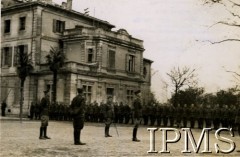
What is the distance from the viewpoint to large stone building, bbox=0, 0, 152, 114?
101ft

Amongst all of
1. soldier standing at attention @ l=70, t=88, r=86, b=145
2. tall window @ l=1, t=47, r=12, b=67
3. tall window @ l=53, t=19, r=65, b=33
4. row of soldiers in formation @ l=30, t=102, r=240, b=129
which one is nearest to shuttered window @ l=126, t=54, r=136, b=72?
tall window @ l=53, t=19, r=65, b=33

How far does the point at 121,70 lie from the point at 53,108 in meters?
8.54

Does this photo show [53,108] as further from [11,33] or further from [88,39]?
[11,33]

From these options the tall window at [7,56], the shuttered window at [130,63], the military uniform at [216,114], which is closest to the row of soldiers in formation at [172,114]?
the military uniform at [216,114]

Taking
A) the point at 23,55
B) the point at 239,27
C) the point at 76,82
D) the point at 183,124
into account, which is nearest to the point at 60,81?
the point at 76,82

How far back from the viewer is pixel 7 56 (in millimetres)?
34688

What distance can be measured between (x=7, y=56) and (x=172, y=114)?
1749 cm

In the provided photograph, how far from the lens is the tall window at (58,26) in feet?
110

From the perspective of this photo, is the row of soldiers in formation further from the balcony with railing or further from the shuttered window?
the shuttered window

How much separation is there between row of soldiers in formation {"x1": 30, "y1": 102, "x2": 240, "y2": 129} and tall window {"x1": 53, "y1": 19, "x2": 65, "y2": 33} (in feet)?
25.4

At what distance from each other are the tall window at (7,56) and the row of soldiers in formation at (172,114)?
6.92 metres

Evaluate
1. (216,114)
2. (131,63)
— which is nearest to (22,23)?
(131,63)

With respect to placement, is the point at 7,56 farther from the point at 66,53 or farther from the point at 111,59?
the point at 111,59

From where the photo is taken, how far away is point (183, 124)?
2416 centimetres
